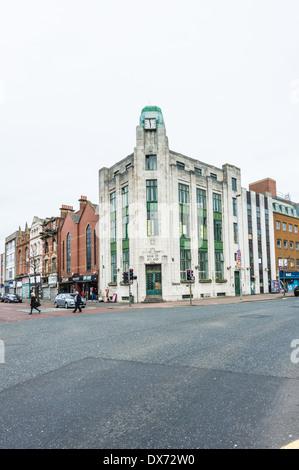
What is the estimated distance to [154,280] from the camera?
33.0m

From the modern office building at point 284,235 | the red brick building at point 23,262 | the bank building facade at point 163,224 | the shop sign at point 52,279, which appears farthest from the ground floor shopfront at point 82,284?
the modern office building at point 284,235

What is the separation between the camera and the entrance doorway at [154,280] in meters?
32.8

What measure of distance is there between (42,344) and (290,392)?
7080 millimetres

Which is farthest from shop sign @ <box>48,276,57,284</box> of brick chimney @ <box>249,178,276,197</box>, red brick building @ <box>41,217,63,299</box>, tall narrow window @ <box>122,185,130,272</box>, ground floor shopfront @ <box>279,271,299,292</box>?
brick chimney @ <box>249,178,276,197</box>

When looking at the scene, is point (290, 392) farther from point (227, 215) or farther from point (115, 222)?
point (227, 215)

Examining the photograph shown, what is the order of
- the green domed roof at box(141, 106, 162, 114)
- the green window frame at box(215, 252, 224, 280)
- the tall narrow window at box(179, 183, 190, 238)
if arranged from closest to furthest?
the tall narrow window at box(179, 183, 190, 238)
the green domed roof at box(141, 106, 162, 114)
the green window frame at box(215, 252, 224, 280)

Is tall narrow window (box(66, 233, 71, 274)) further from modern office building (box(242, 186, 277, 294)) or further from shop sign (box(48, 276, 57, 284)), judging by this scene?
modern office building (box(242, 186, 277, 294))

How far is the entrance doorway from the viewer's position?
32812mm

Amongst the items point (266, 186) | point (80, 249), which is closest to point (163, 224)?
point (80, 249)

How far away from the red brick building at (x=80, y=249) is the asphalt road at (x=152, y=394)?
3313cm

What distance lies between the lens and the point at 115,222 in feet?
124

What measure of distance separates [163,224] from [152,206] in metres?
2.39

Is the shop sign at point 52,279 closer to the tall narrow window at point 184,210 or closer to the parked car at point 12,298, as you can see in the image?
the parked car at point 12,298
